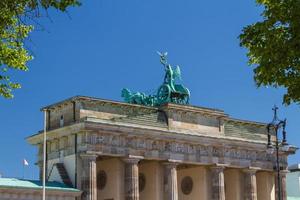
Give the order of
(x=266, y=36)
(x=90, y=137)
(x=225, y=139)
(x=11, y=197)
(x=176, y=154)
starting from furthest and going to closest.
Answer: (x=225, y=139) < (x=176, y=154) < (x=90, y=137) < (x=11, y=197) < (x=266, y=36)

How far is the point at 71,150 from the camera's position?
54688 mm

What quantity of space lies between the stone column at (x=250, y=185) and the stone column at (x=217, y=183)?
13.0ft

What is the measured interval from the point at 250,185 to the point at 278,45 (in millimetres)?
46957

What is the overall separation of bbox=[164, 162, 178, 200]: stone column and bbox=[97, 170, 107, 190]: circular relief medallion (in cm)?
590

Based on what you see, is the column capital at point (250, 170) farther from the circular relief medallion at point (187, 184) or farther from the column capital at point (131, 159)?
the column capital at point (131, 159)

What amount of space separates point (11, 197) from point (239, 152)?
1028 inches

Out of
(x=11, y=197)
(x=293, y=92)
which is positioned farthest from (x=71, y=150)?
(x=293, y=92)

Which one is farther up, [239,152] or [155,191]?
[239,152]

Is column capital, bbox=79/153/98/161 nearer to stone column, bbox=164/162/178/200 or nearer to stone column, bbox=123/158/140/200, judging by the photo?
stone column, bbox=123/158/140/200

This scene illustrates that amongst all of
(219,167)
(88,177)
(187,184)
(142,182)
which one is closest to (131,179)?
(88,177)

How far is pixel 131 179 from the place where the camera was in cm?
5562

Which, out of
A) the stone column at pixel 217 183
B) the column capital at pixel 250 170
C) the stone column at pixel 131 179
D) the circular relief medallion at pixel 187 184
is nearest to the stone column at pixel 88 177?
the stone column at pixel 131 179

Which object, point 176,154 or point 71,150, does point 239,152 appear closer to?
point 176,154

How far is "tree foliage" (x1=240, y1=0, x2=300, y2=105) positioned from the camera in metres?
19.6
